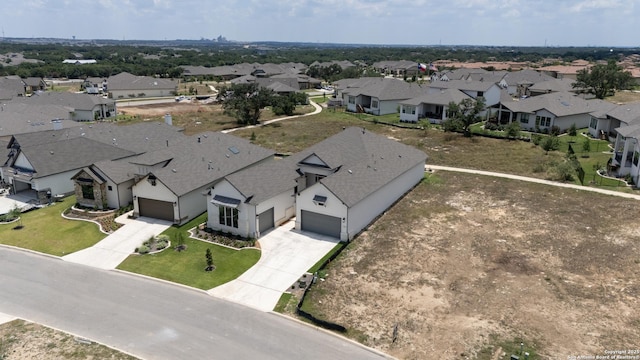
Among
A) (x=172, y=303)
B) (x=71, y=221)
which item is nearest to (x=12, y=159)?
(x=71, y=221)

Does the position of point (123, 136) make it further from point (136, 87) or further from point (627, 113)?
point (136, 87)

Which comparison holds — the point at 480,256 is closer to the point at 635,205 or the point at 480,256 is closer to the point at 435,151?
the point at 635,205

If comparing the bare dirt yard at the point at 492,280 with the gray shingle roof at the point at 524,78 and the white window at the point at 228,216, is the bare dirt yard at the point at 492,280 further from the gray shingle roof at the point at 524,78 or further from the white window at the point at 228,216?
the gray shingle roof at the point at 524,78

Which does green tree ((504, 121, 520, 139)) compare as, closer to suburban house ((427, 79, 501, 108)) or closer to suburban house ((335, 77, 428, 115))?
suburban house ((427, 79, 501, 108))

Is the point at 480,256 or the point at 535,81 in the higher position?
the point at 535,81

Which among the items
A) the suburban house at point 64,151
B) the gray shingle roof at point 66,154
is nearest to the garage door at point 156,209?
the suburban house at point 64,151

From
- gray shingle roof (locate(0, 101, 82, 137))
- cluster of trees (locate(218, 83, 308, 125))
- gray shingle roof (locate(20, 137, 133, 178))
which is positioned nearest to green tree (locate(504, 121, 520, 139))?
cluster of trees (locate(218, 83, 308, 125))
